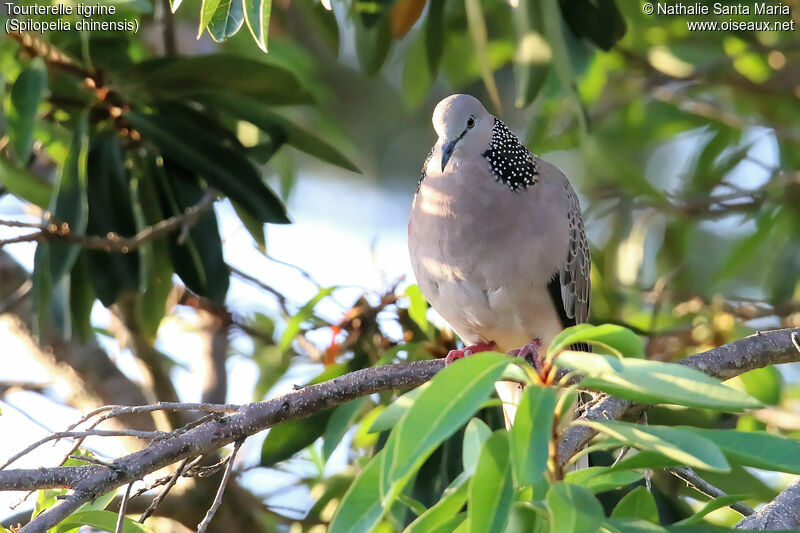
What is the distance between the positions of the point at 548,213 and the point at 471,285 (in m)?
0.34

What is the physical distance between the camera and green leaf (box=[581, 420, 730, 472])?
125cm

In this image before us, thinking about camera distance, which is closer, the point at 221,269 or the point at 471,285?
the point at 471,285

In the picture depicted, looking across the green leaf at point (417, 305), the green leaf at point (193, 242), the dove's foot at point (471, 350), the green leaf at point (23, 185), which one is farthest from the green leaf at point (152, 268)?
the dove's foot at point (471, 350)

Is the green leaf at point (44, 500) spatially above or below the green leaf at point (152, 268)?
below

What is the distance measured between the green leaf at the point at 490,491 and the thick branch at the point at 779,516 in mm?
519

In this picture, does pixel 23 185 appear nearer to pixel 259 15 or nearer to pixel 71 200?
pixel 71 200

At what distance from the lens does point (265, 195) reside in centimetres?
320

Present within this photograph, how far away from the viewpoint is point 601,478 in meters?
1.50

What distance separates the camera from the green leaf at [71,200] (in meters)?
2.92

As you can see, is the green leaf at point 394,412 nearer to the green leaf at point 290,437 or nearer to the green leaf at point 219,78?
the green leaf at point 290,437

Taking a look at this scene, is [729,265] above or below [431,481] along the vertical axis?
above

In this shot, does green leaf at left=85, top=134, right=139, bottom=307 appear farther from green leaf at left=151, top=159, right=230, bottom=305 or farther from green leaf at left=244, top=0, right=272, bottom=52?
green leaf at left=244, top=0, right=272, bottom=52

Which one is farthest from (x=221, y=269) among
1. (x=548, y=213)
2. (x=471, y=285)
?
(x=548, y=213)

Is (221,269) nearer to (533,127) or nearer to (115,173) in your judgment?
(115,173)
